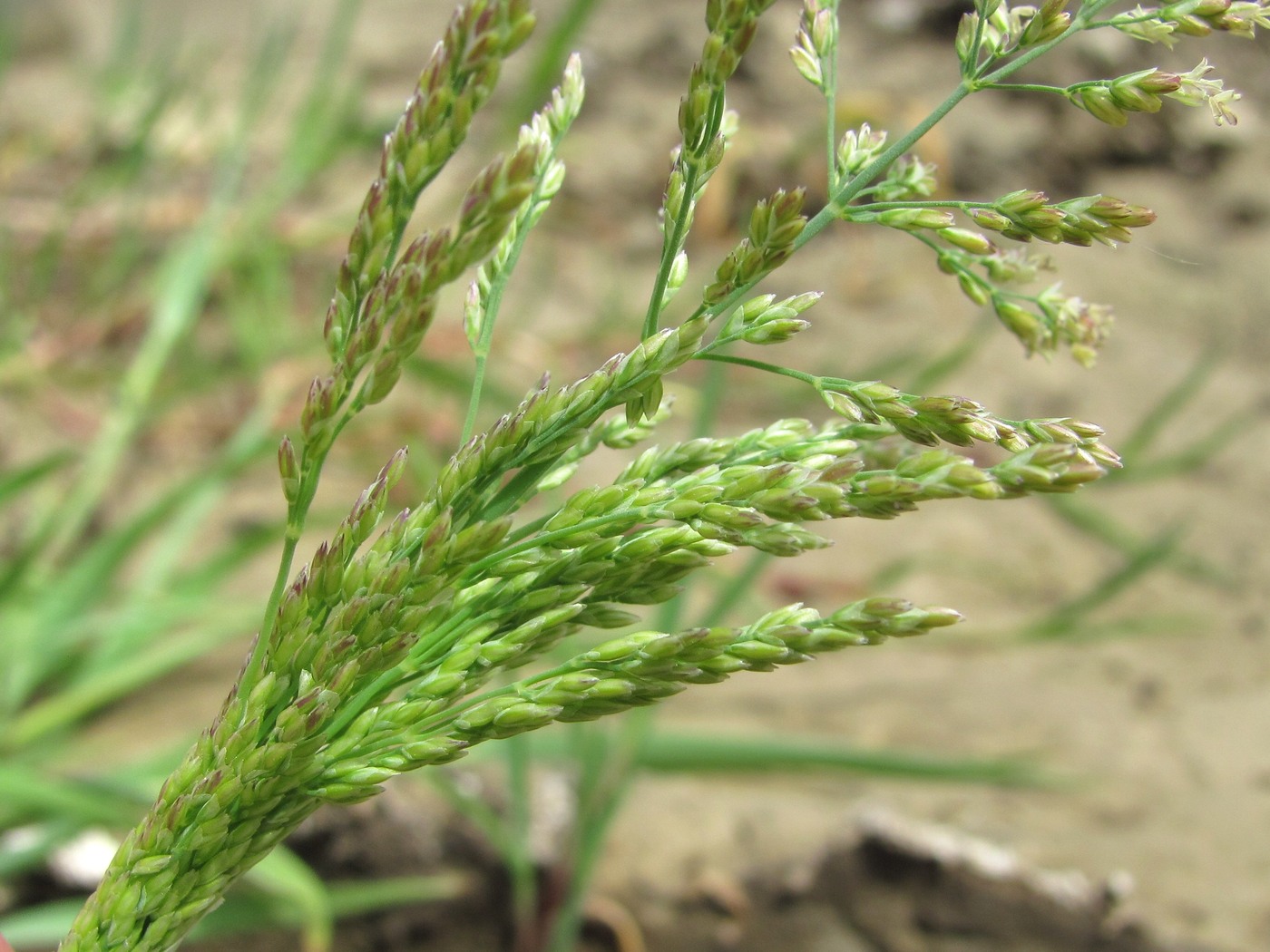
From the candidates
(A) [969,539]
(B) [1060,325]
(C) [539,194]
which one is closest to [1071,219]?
(B) [1060,325]

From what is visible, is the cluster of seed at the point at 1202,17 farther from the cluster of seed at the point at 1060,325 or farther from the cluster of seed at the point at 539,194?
the cluster of seed at the point at 539,194

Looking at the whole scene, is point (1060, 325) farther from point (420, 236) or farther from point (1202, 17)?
point (420, 236)

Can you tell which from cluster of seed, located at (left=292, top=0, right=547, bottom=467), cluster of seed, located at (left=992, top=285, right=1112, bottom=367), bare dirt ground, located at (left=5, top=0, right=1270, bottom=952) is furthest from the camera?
bare dirt ground, located at (left=5, top=0, right=1270, bottom=952)

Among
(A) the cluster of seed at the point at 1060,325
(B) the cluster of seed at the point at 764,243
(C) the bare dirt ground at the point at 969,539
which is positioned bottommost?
(C) the bare dirt ground at the point at 969,539

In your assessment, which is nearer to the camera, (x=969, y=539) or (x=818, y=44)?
(x=818, y=44)

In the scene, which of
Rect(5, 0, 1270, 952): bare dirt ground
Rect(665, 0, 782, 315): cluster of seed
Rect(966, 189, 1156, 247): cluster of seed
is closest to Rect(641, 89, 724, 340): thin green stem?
Rect(665, 0, 782, 315): cluster of seed

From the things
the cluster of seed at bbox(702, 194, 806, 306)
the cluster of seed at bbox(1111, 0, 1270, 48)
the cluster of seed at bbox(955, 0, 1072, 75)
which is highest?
the cluster of seed at bbox(955, 0, 1072, 75)

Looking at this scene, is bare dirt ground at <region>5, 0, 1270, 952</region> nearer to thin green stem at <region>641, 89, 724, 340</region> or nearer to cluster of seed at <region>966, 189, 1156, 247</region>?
cluster of seed at <region>966, 189, 1156, 247</region>

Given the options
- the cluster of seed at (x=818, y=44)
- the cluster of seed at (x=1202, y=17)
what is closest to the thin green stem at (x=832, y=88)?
the cluster of seed at (x=818, y=44)

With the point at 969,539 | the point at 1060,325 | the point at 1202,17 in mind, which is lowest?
the point at 969,539
